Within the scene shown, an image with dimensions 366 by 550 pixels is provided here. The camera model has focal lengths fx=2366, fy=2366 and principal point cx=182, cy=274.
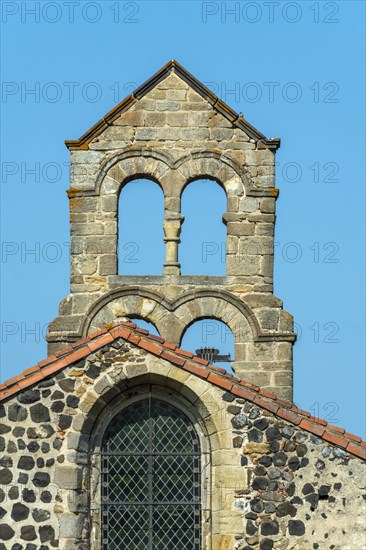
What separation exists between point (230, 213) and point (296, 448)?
6.75 m

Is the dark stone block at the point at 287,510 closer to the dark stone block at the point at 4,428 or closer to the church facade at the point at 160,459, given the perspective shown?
the church facade at the point at 160,459

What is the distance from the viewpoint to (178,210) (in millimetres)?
38688

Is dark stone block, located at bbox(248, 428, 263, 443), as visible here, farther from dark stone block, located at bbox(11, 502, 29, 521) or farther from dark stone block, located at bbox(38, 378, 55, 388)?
dark stone block, located at bbox(11, 502, 29, 521)

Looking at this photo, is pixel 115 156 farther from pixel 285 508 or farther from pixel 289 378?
pixel 285 508

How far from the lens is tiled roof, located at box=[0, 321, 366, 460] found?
33.1m

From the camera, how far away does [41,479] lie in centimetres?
3309

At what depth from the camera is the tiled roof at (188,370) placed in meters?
33.1

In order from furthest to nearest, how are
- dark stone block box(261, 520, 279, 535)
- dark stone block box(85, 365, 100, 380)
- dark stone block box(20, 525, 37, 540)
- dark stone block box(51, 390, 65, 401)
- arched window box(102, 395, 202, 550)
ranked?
arched window box(102, 395, 202, 550)
dark stone block box(85, 365, 100, 380)
dark stone block box(51, 390, 65, 401)
dark stone block box(261, 520, 279, 535)
dark stone block box(20, 525, 37, 540)

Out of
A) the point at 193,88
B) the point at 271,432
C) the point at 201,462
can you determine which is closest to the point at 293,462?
the point at 271,432

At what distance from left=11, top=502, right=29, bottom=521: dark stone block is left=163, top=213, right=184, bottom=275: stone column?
22.2 feet

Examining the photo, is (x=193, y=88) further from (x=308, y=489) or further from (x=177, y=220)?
(x=308, y=489)

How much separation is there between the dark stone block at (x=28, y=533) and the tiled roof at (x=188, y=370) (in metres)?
1.85

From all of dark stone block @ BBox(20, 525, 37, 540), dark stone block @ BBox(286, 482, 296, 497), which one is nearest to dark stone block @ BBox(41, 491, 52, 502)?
dark stone block @ BBox(20, 525, 37, 540)

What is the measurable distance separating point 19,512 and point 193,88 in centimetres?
946
